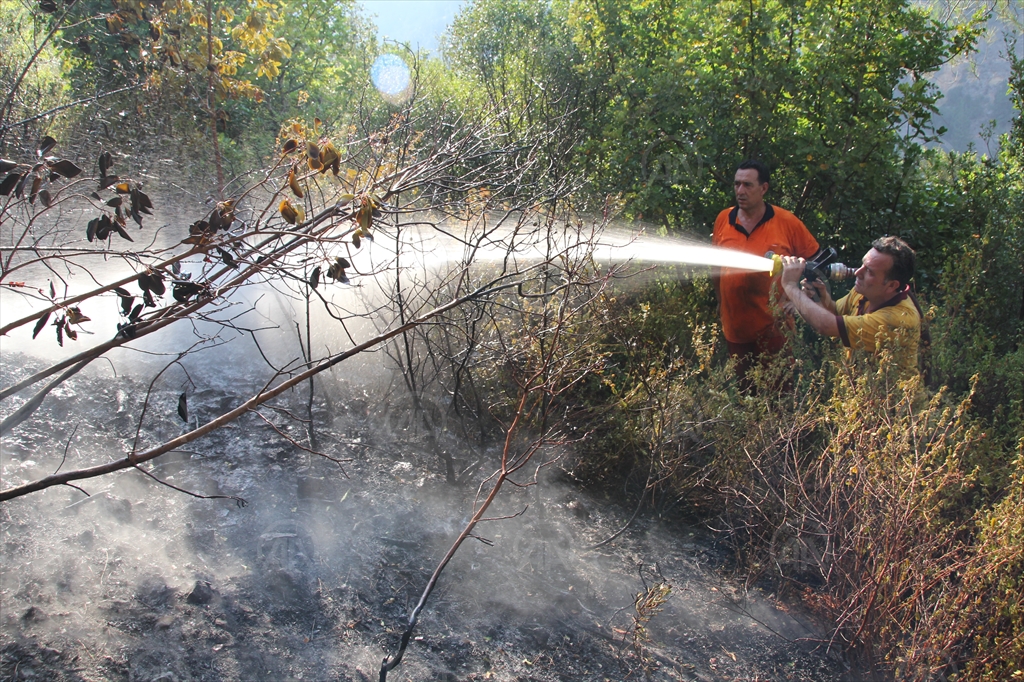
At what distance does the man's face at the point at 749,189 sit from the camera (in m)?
4.92

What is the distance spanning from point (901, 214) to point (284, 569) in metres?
5.26

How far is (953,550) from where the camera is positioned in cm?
277

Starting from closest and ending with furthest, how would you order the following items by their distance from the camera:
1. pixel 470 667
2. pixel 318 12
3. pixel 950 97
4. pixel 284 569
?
pixel 470 667 → pixel 284 569 → pixel 318 12 → pixel 950 97

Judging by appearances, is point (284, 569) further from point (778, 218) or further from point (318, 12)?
point (318, 12)

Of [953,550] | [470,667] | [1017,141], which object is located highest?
[1017,141]

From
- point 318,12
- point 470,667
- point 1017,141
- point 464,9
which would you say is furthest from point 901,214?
point 318,12

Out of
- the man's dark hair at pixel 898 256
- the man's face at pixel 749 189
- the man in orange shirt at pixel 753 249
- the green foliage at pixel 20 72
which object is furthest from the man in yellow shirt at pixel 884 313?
the green foliage at pixel 20 72

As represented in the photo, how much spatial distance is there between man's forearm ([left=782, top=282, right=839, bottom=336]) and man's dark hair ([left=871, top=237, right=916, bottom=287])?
34 centimetres

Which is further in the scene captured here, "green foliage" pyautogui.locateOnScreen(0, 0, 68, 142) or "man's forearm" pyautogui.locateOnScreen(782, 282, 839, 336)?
"green foliage" pyautogui.locateOnScreen(0, 0, 68, 142)

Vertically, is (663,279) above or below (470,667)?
above

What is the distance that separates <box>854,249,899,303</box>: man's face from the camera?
3793mm

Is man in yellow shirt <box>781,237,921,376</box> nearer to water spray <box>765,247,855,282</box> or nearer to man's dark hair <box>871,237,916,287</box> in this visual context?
man's dark hair <box>871,237,916,287</box>

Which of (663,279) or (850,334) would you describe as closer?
(850,334)

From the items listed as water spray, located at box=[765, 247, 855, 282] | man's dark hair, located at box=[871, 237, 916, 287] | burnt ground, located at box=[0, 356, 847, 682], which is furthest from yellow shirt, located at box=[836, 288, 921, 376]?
burnt ground, located at box=[0, 356, 847, 682]
